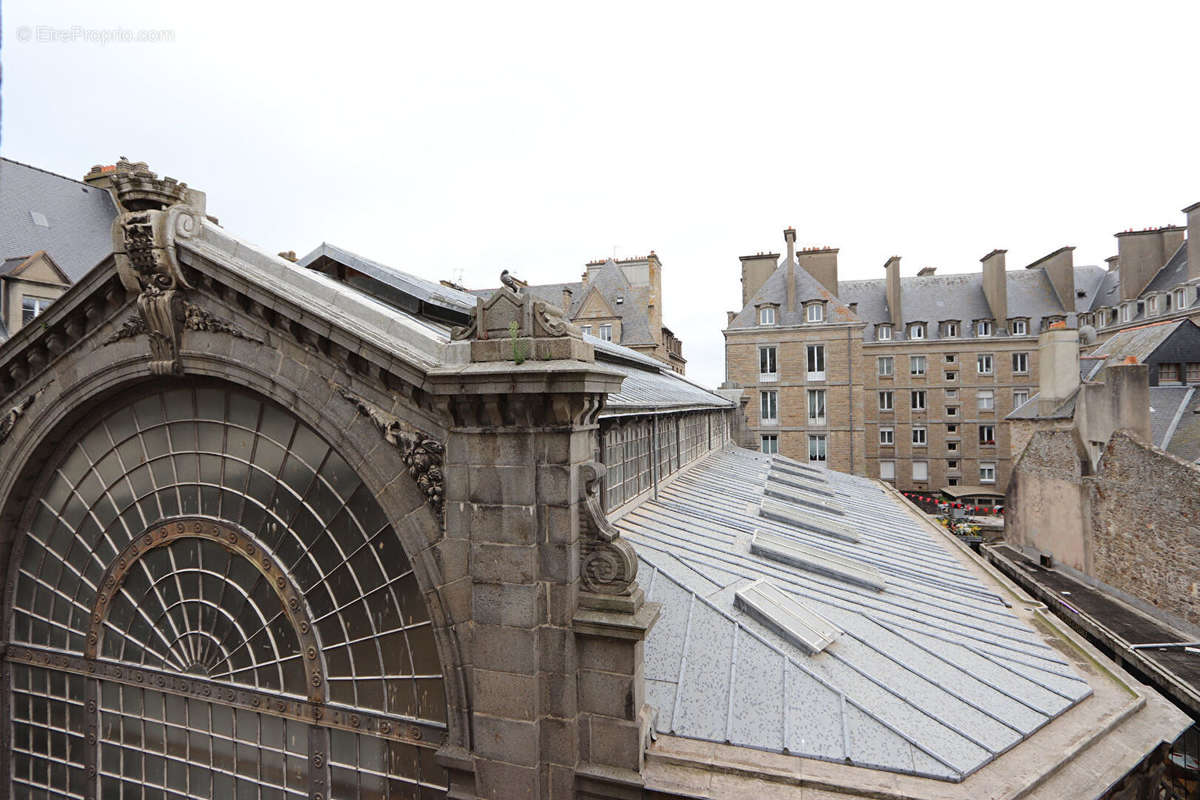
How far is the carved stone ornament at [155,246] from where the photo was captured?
7.86 metres

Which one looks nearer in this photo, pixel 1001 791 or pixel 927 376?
pixel 1001 791

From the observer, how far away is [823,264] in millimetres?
51469

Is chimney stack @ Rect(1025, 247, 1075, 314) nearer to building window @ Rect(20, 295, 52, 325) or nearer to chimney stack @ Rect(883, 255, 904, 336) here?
chimney stack @ Rect(883, 255, 904, 336)

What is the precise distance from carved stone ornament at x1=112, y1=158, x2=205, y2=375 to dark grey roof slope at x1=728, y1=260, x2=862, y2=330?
4277cm

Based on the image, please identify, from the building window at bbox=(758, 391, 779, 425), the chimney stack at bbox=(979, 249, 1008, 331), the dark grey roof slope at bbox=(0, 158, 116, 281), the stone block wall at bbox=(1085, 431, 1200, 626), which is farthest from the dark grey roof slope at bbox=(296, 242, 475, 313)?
the chimney stack at bbox=(979, 249, 1008, 331)

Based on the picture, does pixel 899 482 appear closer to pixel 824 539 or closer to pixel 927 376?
pixel 927 376

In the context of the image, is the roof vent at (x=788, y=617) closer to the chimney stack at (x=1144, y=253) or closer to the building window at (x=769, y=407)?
the building window at (x=769, y=407)

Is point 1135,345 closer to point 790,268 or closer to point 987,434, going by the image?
point 790,268

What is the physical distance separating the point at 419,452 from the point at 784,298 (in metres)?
44.4

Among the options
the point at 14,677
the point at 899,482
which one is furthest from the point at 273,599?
the point at 899,482

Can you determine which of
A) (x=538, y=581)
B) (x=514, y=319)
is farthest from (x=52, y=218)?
(x=538, y=581)

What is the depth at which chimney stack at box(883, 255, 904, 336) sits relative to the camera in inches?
2280

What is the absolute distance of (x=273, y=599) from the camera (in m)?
8.06

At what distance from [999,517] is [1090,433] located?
23.8 meters
